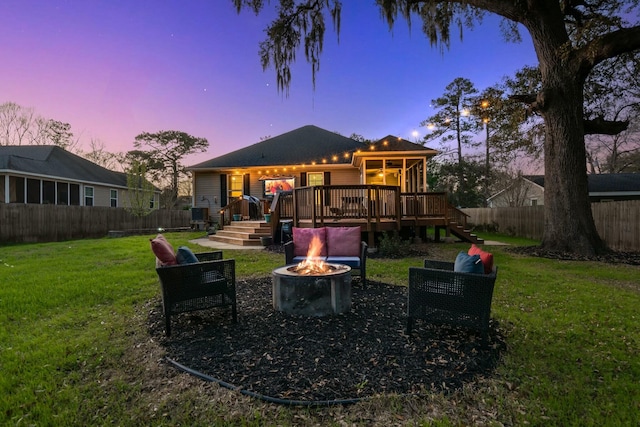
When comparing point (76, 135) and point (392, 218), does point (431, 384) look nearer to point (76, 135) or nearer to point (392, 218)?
point (392, 218)

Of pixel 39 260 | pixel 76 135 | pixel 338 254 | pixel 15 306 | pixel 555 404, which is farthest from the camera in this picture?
pixel 76 135

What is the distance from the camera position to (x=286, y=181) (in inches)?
653

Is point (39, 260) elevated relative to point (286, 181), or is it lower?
lower

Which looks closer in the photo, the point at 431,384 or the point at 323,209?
the point at 431,384

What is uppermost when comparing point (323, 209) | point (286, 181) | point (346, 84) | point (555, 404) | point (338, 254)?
point (346, 84)

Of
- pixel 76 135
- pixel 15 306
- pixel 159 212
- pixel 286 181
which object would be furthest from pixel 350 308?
pixel 76 135

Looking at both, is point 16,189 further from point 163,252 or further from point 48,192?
point 163,252

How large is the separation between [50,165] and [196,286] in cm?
1977

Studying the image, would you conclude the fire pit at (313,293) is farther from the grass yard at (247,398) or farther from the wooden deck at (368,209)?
the wooden deck at (368,209)

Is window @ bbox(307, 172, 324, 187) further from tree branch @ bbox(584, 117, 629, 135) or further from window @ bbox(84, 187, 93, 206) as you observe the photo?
window @ bbox(84, 187, 93, 206)

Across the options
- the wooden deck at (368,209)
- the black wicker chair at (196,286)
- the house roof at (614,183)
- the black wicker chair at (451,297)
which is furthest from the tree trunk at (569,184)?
the house roof at (614,183)

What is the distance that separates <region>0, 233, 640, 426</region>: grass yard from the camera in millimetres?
2027

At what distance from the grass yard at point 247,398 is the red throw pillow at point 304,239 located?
2433 millimetres

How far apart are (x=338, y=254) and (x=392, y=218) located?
4.49 m
